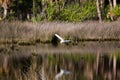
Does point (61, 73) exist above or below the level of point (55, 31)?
below

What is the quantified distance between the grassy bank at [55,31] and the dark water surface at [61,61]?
1.67m

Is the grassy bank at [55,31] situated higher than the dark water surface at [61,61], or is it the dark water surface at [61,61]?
the grassy bank at [55,31]

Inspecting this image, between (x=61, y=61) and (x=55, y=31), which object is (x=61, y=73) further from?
(x=55, y=31)

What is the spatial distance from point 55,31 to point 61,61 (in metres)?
9.02

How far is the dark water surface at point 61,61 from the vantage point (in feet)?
44.9

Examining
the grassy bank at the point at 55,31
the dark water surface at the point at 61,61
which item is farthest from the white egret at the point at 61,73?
the grassy bank at the point at 55,31

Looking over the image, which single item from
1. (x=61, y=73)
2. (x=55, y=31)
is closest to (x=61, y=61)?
(x=61, y=73)

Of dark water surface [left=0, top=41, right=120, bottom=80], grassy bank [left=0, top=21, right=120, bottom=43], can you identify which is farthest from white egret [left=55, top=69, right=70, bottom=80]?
grassy bank [left=0, top=21, right=120, bottom=43]

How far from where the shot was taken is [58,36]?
25047 mm

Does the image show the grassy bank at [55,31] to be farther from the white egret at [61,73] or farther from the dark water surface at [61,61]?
the white egret at [61,73]

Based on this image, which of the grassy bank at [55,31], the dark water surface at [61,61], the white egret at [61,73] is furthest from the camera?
the grassy bank at [55,31]

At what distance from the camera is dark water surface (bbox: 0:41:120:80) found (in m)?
13.7

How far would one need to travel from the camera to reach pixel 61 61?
17.1m

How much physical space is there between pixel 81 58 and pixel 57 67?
2628 mm
